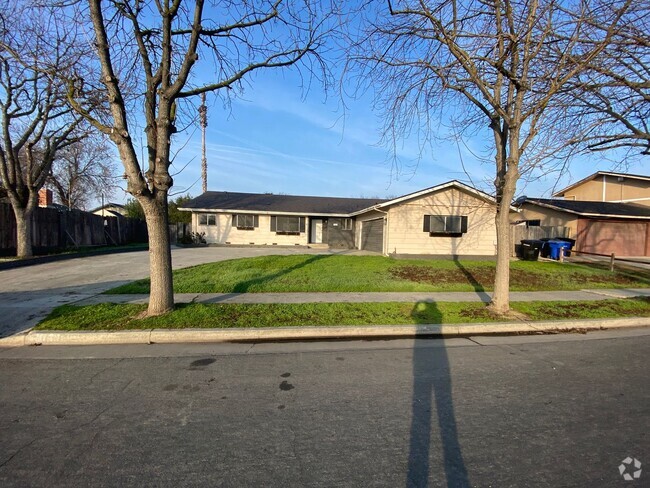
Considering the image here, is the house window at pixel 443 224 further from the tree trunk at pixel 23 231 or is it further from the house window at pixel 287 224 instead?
the tree trunk at pixel 23 231

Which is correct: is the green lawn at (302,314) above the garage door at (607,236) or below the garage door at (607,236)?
below

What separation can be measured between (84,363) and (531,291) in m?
11.0

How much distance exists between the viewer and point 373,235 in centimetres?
2030

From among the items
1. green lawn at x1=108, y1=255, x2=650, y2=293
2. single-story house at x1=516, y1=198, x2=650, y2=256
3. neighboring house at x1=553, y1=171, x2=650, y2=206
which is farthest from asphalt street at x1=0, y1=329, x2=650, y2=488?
neighboring house at x1=553, y1=171, x2=650, y2=206

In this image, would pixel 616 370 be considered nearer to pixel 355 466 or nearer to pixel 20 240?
pixel 355 466

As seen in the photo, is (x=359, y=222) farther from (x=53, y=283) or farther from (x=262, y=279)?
(x=53, y=283)

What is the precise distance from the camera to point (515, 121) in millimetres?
7086

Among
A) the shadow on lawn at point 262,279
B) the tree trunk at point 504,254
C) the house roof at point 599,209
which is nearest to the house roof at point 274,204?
the shadow on lawn at point 262,279

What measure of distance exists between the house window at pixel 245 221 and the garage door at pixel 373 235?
7.59 meters

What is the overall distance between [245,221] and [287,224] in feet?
9.65

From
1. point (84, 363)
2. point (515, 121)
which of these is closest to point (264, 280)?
point (84, 363)

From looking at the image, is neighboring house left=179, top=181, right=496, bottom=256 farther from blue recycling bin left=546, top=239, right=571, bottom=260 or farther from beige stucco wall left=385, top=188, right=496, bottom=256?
blue recycling bin left=546, top=239, right=571, bottom=260

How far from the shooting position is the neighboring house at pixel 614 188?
26344 millimetres

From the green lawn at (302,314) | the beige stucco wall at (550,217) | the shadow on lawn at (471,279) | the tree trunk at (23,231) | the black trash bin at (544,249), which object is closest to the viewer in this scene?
the green lawn at (302,314)
